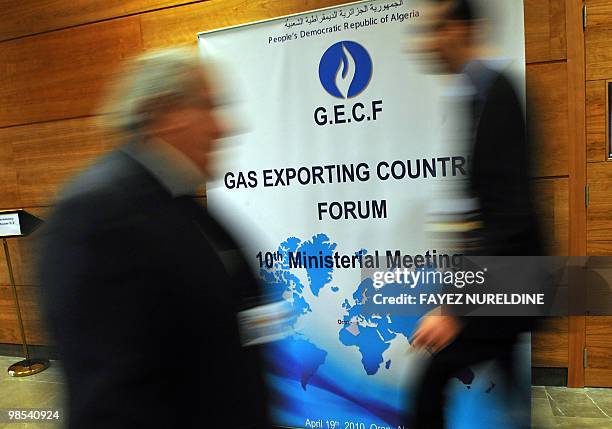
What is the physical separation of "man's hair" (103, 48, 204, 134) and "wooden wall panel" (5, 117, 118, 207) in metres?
2.54

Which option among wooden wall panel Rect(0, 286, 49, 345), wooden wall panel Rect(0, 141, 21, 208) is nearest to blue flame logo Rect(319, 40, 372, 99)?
wooden wall panel Rect(0, 141, 21, 208)

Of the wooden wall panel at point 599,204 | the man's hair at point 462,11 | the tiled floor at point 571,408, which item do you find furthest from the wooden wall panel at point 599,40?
the tiled floor at point 571,408

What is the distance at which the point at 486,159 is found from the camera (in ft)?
4.44

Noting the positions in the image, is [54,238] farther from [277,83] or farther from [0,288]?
[0,288]

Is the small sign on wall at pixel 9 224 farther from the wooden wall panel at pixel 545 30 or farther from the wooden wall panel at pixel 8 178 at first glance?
the wooden wall panel at pixel 545 30

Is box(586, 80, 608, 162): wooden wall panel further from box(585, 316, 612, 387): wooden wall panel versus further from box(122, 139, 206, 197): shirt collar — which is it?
box(122, 139, 206, 197): shirt collar

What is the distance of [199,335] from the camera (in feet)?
3.40

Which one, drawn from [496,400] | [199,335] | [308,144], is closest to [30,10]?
[308,144]

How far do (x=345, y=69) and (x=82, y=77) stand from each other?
2.30 meters

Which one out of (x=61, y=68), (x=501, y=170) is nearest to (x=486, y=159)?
(x=501, y=170)

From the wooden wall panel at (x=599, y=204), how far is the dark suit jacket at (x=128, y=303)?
2.43 meters

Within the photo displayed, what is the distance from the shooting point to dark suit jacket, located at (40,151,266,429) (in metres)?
0.94

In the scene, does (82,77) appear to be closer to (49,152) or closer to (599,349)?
(49,152)

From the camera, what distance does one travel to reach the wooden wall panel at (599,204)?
251cm
